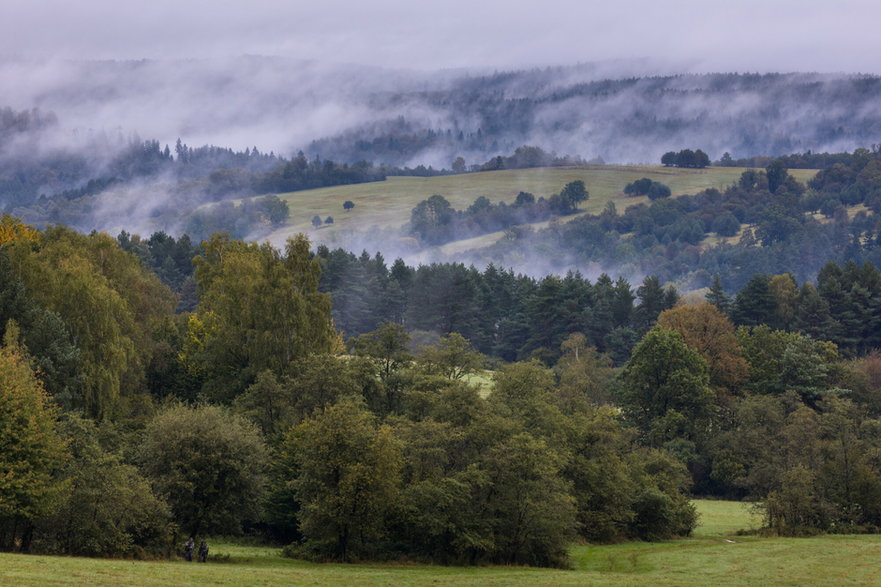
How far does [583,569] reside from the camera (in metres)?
52.7

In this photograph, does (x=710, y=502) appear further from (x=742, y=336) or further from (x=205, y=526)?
(x=205, y=526)

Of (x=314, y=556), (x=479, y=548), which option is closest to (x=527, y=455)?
(x=479, y=548)

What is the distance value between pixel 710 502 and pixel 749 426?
8.38 metres

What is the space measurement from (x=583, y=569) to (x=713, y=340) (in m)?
59.2

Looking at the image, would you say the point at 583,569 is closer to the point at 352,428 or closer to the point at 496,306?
the point at 352,428

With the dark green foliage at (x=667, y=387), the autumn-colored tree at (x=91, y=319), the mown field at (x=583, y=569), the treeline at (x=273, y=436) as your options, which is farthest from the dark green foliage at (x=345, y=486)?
the dark green foliage at (x=667, y=387)

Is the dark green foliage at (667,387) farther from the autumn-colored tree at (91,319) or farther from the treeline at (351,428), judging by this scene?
the autumn-colored tree at (91,319)

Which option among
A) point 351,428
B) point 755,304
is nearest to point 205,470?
point 351,428

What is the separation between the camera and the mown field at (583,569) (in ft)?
121

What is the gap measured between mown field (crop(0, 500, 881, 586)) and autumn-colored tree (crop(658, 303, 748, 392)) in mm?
42565

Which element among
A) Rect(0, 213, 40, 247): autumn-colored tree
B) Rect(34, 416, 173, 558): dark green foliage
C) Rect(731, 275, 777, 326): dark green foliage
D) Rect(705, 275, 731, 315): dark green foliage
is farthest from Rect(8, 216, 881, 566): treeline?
Rect(705, 275, 731, 315): dark green foliage

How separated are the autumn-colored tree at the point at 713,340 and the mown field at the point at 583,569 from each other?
42.6 meters

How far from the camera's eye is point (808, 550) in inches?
2116

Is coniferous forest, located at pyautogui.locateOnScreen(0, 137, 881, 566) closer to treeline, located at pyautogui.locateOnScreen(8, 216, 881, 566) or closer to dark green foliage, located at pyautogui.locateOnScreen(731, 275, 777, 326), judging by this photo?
treeline, located at pyautogui.locateOnScreen(8, 216, 881, 566)
